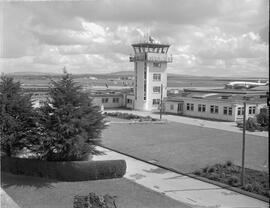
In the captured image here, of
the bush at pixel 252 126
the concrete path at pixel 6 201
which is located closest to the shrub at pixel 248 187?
the concrete path at pixel 6 201

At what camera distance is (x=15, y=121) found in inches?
530

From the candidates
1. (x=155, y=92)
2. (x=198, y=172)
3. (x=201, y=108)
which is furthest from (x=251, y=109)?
(x=198, y=172)

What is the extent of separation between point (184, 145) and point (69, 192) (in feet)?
34.3

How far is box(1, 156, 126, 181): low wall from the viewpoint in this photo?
12.4m

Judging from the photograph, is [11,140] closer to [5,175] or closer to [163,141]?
[5,175]

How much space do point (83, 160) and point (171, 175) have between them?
3522 mm

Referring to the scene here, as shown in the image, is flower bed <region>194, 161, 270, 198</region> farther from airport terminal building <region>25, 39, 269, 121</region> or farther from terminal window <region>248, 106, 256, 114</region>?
airport terminal building <region>25, 39, 269, 121</region>

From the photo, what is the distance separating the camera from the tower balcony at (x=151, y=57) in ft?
128

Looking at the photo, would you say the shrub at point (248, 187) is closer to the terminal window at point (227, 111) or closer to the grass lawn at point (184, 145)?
the grass lawn at point (184, 145)

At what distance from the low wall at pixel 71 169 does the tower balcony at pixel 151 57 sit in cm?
2701

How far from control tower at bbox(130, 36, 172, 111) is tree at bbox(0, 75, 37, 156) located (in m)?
25.9

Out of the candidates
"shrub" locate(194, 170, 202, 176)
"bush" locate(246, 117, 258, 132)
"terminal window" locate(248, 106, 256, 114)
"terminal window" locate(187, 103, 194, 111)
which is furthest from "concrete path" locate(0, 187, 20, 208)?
"terminal window" locate(187, 103, 194, 111)

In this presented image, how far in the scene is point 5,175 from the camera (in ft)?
43.6

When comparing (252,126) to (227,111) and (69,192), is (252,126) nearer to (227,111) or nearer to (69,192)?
(227,111)
